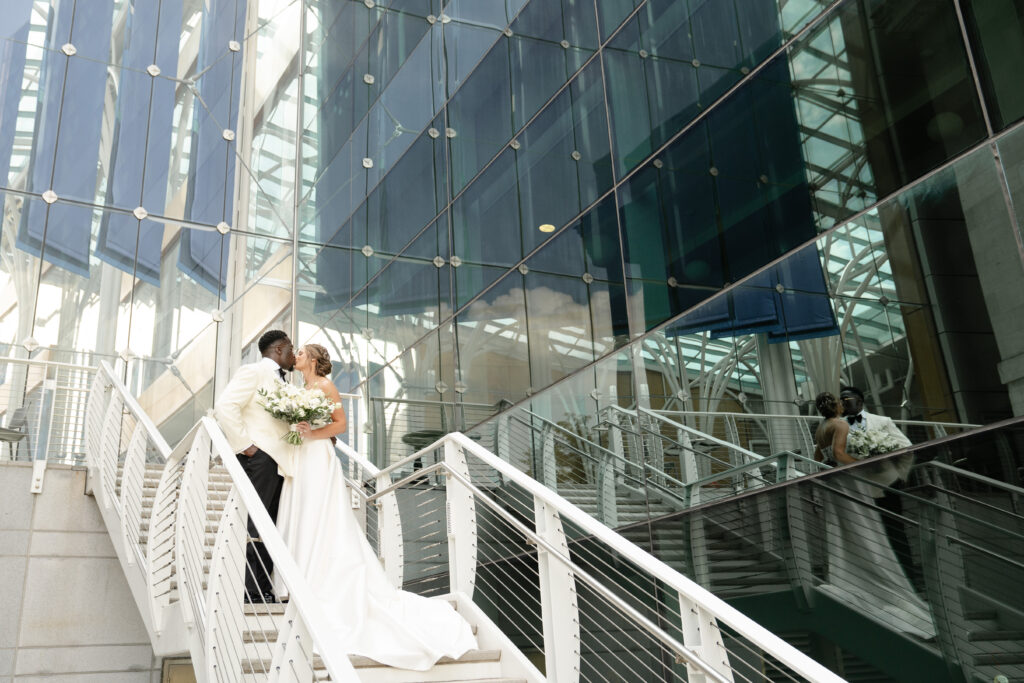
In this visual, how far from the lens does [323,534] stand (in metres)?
5.82

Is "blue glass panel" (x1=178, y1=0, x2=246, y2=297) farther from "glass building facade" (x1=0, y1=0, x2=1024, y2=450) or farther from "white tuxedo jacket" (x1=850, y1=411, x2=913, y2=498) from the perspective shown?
"white tuxedo jacket" (x1=850, y1=411, x2=913, y2=498)

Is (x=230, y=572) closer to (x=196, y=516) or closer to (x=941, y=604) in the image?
(x=196, y=516)

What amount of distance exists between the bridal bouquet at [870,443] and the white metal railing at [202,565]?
138 inches

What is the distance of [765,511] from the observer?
635 centimetres

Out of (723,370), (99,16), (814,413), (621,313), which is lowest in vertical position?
(814,413)

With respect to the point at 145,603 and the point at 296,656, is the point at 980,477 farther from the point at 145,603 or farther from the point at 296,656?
the point at 145,603

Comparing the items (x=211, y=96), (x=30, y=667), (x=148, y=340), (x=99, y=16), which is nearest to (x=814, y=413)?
(x=30, y=667)

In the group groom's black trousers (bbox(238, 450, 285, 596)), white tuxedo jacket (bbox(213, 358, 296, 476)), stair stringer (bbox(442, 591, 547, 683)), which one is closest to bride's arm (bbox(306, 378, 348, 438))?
white tuxedo jacket (bbox(213, 358, 296, 476))

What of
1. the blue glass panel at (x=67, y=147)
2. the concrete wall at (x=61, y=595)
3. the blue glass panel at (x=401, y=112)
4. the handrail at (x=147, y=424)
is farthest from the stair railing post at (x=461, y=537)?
the blue glass panel at (x=67, y=147)

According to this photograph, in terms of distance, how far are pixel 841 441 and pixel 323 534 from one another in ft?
11.2

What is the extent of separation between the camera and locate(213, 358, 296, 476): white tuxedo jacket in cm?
630

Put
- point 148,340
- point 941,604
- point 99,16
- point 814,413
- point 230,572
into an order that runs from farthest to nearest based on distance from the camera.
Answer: point 99,16, point 148,340, point 814,413, point 941,604, point 230,572

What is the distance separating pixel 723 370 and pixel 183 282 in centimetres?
931

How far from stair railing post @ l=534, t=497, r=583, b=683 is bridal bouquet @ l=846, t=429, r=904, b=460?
230cm
